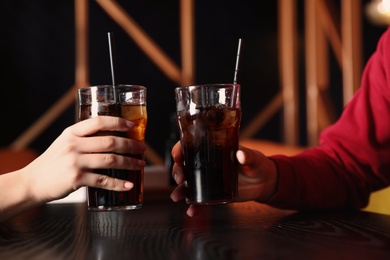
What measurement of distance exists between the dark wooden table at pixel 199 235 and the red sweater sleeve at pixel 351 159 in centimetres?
8

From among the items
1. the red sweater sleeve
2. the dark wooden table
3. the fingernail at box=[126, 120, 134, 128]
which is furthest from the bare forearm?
the red sweater sleeve

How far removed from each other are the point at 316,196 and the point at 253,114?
136 inches

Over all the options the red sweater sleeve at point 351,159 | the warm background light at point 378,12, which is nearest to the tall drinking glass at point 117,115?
the red sweater sleeve at point 351,159

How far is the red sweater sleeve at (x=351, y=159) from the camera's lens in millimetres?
1181

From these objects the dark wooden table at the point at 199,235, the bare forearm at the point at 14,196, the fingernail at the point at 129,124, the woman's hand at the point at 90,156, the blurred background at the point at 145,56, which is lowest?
the dark wooden table at the point at 199,235

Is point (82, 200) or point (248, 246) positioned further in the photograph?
point (82, 200)

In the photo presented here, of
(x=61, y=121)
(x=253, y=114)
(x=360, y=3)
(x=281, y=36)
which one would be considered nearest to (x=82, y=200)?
(x=61, y=121)

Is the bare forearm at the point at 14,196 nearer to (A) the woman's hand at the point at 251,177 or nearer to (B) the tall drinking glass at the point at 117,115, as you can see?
(B) the tall drinking glass at the point at 117,115

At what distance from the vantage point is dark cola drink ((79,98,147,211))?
92cm

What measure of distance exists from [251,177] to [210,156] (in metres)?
0.20

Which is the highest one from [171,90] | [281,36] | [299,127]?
[281,36]

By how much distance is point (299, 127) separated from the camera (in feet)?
16.0

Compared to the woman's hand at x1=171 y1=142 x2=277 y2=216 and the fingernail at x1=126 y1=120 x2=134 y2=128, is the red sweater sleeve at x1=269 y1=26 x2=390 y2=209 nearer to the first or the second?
the woman's hand at x1=171 y1=142 x2=277 y2=216

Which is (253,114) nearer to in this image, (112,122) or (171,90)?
(171,90)
